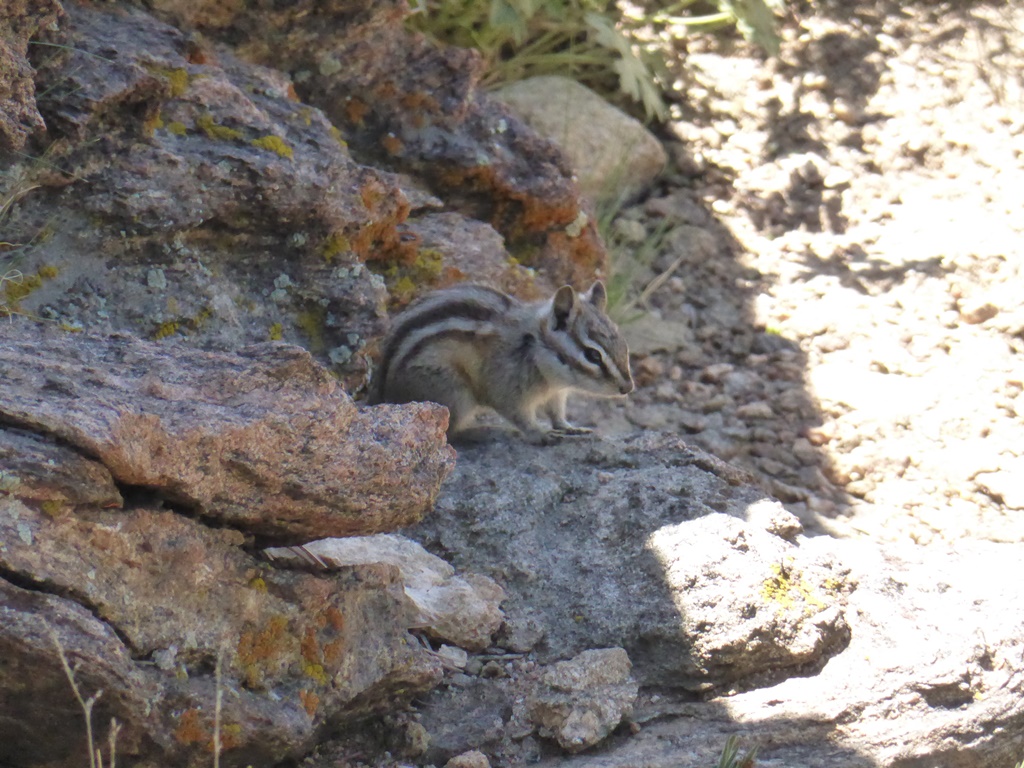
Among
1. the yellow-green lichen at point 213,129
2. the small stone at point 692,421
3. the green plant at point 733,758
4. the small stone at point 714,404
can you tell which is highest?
the yellow-green lichen at point 213,129

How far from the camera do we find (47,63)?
427 centimetres

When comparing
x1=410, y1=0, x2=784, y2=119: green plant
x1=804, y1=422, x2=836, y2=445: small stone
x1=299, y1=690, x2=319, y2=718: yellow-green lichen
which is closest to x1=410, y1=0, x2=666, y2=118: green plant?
x1=410, y1=0, x2=784, y2=119: green plant

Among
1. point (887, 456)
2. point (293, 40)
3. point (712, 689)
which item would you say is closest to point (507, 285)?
point (293, 40)

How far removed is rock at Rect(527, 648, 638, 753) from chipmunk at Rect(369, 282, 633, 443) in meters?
1.80

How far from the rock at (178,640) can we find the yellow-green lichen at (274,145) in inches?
80.7

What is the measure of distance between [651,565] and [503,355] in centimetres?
189

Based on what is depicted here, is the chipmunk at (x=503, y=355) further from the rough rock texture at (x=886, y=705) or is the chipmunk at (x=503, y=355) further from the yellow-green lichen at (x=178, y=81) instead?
the rough rock texture at (x=886, y=705)

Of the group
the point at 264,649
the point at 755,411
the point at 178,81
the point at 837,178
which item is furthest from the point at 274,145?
the point at 837,178

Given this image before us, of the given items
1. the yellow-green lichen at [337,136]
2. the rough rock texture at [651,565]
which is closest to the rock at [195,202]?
the yellow-green lichen at [337,136]

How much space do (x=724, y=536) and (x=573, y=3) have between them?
200 inches

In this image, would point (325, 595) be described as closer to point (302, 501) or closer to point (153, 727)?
point (302, 501)

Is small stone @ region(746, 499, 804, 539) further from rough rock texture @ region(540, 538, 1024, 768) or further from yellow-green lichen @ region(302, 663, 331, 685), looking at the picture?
yellow-green lichen @ region(302, 663, 331, 685)

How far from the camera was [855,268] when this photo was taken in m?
7.67

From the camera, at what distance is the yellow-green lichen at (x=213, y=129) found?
15.5 ft
